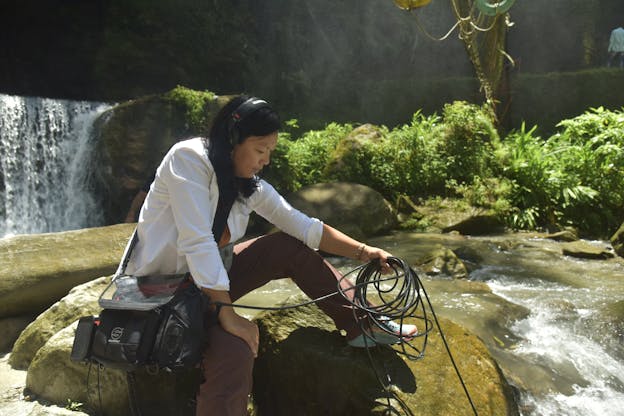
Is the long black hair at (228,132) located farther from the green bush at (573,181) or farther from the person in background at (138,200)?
the green bush at (573,181)

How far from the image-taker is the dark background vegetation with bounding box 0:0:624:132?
49.6 feet

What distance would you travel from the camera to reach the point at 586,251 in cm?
709

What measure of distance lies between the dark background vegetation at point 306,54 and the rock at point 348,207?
546cm

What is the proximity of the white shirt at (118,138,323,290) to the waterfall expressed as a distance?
808 cm

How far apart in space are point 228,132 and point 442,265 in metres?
4.37

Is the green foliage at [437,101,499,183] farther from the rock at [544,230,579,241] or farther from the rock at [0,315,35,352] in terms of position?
the rock at [0,315,35,352]

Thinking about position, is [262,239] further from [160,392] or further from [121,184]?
[121,184]

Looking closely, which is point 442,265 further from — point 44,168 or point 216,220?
point 44,168

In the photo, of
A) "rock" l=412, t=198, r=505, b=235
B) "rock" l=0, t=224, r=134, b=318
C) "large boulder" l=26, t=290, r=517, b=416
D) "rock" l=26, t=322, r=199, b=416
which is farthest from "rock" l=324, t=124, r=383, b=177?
"rock" l=26, t=322, r=199, b=416

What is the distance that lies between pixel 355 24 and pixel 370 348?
16.7m

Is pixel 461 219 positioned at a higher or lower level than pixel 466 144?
lower

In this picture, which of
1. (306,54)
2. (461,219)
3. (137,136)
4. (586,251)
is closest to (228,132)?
(586,251)

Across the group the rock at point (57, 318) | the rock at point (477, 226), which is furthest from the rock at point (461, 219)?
the rock at point (57, 318)

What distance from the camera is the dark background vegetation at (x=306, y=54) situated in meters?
15.1
